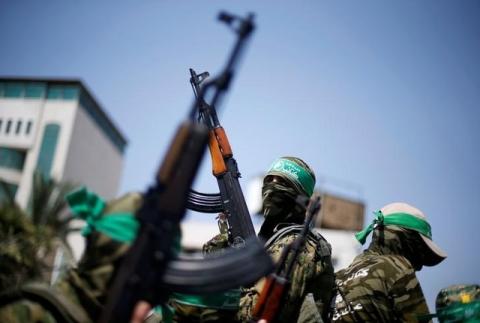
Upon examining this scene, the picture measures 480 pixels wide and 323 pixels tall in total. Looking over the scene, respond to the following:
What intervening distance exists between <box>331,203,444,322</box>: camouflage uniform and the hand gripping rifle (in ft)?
5.79

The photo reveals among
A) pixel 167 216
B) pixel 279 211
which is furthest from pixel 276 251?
pixel 167 216

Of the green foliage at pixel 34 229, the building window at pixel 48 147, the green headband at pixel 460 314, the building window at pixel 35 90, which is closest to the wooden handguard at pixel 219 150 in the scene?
the green headband at pixel 460 314

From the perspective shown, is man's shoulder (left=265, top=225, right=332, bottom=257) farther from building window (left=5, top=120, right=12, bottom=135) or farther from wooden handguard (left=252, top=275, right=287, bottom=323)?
building window (left=5, top=120, right=12, bottom=135)

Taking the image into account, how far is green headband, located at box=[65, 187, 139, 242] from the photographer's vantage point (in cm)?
210

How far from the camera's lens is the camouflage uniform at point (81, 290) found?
2012mm

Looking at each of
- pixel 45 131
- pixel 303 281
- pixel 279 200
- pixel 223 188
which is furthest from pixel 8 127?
pixel 303 281

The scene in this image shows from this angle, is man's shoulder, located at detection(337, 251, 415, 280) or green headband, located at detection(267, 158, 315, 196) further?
green headband, located at detection(267, 158, 315, 196)

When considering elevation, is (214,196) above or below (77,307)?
above

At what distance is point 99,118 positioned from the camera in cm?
4250

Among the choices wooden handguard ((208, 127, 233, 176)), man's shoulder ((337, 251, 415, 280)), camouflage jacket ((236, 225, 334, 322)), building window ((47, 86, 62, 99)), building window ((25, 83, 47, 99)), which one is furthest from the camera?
building window ((25, 83, 47, 99))

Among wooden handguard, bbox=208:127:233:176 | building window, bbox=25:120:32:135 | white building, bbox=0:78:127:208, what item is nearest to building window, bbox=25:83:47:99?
white building, bbox=0:78:127:208

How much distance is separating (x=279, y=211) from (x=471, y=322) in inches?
63.1

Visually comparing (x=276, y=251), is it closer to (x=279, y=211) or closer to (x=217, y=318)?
(x=279, y=211)

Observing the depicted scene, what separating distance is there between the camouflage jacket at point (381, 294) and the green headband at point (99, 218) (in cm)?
215
